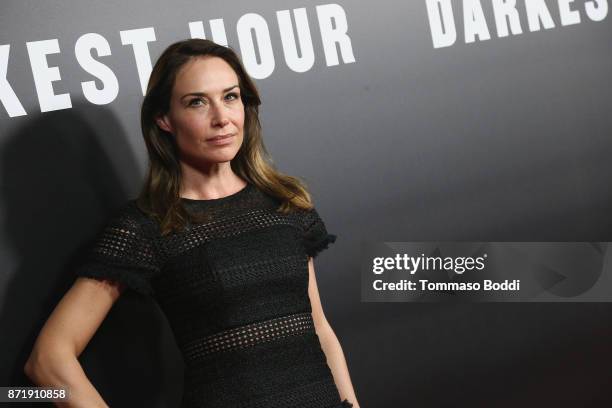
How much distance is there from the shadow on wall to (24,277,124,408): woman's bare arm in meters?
0.21

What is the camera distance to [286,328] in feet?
6.31

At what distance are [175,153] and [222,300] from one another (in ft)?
1.15

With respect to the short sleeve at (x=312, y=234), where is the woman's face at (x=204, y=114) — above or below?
above

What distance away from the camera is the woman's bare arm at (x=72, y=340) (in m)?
1.83

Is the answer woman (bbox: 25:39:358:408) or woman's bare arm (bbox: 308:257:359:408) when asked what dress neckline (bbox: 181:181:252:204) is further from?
woman's bare arm (bbox: 308:257:359:408)

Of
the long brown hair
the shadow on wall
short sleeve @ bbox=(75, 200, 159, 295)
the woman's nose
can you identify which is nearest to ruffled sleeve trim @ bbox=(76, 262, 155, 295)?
short sleeve @ bbox=(75, 200, 159, 295)

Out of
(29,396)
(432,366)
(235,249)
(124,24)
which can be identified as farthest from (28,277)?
(432,366)

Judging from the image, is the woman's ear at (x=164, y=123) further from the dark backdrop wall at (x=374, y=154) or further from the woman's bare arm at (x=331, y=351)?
the woman's bare arm at (x=331, y=351)

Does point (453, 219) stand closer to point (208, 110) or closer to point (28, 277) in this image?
point (208, 110)

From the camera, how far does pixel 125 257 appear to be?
185cm

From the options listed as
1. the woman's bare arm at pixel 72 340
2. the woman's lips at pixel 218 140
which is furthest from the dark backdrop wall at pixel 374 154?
the woman's lips at pixel 218 140

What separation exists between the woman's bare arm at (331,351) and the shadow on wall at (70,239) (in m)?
0.37

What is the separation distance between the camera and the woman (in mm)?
1853

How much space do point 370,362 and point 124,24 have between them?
45.2 inches
